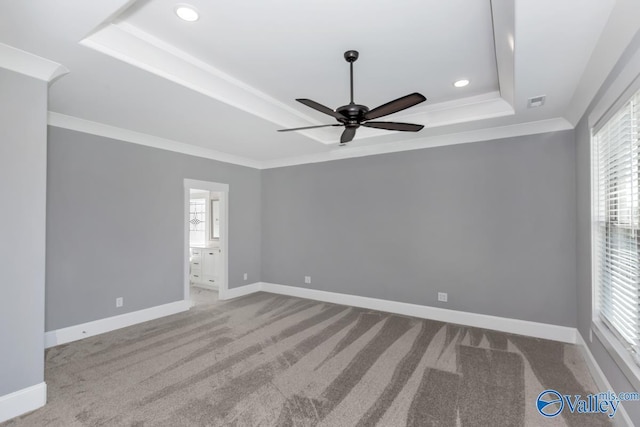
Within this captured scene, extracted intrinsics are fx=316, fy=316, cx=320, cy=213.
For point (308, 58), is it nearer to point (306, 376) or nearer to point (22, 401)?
point (306, 376)

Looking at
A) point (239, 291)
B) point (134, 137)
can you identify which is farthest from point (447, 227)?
point (134, 137)

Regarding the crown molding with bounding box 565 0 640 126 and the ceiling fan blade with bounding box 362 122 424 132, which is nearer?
the crown molding with bounding box 565 0 640 126

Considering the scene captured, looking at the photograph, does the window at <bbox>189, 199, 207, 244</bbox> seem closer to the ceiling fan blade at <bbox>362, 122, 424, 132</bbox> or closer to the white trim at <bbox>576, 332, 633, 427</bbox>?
the ceiling fan blade at <bbox>362, 122, 424, 132</bbox>

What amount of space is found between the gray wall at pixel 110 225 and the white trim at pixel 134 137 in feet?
0.23

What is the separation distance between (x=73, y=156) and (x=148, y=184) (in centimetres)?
93

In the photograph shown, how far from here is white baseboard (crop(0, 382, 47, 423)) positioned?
2.24 meters

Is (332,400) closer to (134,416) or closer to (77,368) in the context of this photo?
(134,416)

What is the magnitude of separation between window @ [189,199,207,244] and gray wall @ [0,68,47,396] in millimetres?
4759

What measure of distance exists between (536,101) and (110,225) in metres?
5.07

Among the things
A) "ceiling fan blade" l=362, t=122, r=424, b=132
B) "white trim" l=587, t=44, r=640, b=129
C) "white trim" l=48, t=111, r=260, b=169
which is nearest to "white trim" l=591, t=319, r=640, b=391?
"white trim" l=587, t=44, r=640, b=129

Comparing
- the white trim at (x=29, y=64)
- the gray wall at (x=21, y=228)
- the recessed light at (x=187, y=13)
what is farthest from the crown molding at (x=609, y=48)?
the gray wall at (x=21, y=228)

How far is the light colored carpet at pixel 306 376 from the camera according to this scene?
229cm

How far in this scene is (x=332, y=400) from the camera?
97.7 inches

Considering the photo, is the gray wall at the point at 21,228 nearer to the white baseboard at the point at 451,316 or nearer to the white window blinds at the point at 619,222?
the white baseboard at the point at 451,316
